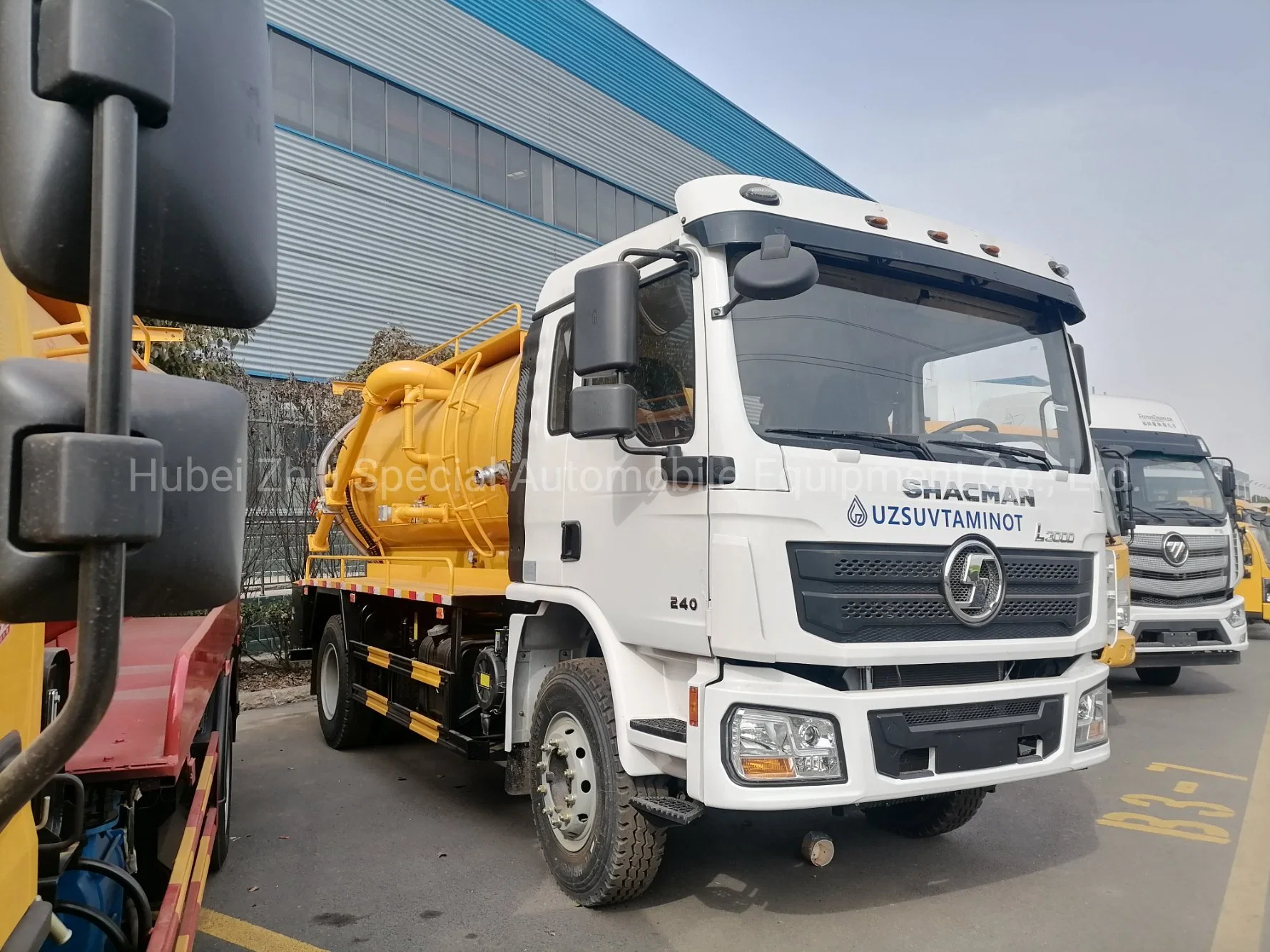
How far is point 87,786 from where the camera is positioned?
262cm

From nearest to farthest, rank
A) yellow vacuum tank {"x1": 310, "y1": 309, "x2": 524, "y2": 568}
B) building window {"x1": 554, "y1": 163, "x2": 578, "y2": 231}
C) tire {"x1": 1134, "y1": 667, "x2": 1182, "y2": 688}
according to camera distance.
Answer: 1. yellow vacuum tank {"x1": 310, "y1": 309, "x2": 524, "y2": 568}
2. tire {"x1": 1134, "y1": 667, "x2": 1182, "y2": 688}
3. building window {"x1": 554, "y1": 163, "x2": 578, "y2": 231}

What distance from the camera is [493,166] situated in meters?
18.5

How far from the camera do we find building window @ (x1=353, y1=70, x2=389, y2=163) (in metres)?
15.8

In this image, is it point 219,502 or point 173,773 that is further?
point 173,773

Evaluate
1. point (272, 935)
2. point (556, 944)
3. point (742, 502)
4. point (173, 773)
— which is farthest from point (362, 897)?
point (742, 502)

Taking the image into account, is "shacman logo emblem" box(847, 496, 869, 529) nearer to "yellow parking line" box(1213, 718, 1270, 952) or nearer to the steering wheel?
the steering wheel

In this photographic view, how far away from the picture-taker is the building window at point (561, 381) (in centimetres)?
444

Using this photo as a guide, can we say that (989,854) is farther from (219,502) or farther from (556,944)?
(219,502)

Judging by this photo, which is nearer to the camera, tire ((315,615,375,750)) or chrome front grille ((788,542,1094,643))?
chrome front grille ((788,542,1094,643))

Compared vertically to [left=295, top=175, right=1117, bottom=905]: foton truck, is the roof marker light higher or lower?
higher

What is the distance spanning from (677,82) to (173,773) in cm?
2341

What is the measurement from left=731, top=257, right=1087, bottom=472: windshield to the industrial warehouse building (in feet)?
40.5

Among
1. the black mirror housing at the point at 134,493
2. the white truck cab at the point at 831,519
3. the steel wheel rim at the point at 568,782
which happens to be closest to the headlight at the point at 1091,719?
the white truck cab at the point at 831,519

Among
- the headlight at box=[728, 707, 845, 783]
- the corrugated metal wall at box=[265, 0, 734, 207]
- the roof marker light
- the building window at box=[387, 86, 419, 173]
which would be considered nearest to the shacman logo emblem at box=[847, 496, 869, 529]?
the headlight at box=[728, 707, 845, 783]
